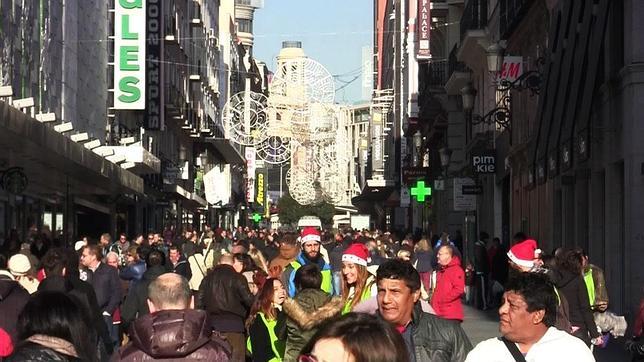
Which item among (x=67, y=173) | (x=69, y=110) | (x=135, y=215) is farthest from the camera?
(x=135, y=215)

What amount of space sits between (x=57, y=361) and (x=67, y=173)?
28558 millimetres

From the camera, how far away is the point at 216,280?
1326cm

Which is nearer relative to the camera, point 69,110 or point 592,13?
point 592,13

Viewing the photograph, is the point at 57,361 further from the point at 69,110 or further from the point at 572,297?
→ the point at 69,110

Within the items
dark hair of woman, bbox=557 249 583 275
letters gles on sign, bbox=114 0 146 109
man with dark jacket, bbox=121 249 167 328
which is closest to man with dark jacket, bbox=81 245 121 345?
man with dark jacket, bbox=121 249 167 328

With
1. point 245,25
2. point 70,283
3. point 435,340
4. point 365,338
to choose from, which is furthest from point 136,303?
point 245,25

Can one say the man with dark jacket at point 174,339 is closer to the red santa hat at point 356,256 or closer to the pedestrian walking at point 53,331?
the pedestrian walking at point 53,331

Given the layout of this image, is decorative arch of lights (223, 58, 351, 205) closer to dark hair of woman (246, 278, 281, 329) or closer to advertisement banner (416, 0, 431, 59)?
advertisement banner (416, 0, 431, 59)

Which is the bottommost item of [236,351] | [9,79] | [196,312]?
[236,351]

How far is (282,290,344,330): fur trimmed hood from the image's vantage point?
8977 mm

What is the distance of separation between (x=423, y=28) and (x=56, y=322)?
185ft

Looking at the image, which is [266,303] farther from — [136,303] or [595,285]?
[595,285]

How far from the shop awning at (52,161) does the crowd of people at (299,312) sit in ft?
15.5

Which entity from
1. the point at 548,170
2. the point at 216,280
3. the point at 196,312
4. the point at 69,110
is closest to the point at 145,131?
the point at 69,110
